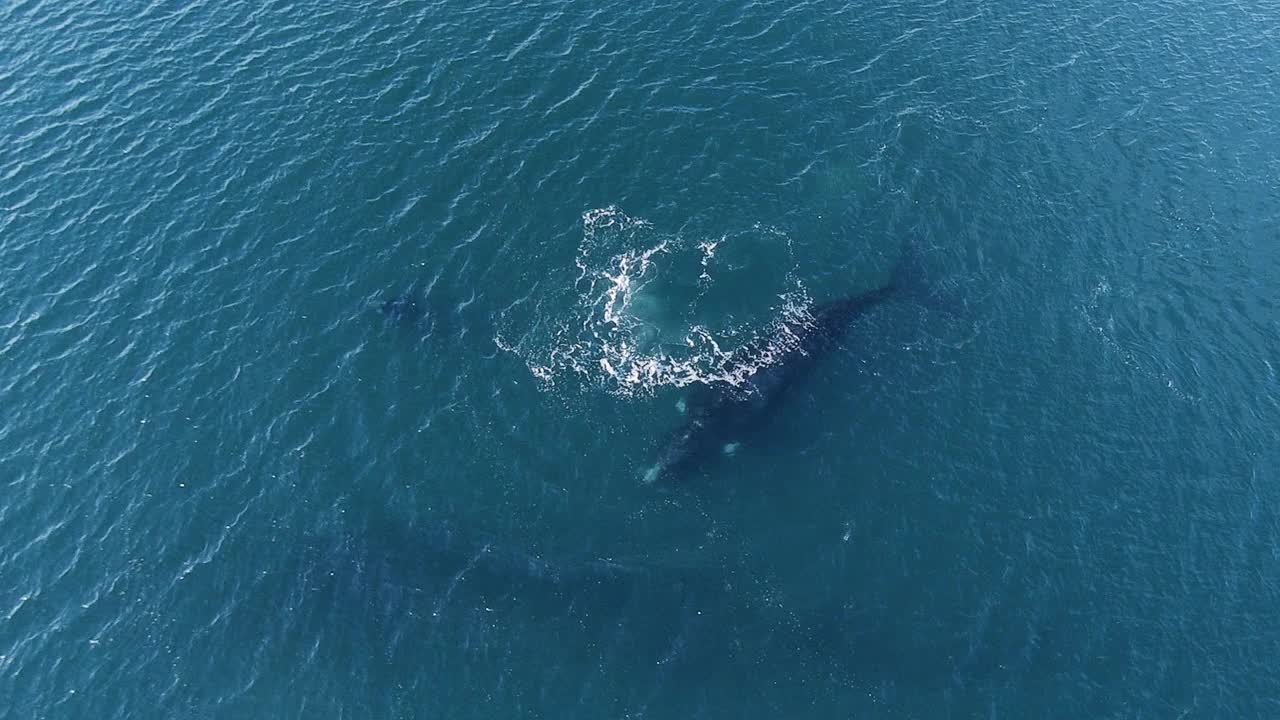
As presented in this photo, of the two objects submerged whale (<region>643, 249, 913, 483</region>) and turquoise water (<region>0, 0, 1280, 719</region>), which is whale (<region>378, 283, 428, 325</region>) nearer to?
turquoise water (<region>0, 0, 1280, 719</region>)

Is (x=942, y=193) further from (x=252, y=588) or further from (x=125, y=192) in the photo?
(x=125, y=192)

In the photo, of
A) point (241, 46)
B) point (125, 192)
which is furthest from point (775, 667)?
point (241, 46)

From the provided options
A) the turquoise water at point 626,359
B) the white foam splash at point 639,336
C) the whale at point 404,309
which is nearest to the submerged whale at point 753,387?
the white foam splash at point 639,336

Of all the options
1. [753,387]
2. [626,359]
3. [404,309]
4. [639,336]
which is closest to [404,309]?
[404,309]

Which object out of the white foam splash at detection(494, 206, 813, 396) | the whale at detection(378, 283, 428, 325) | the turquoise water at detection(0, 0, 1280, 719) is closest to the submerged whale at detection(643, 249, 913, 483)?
the white foam splash at detection(494, 206, 813, 396)

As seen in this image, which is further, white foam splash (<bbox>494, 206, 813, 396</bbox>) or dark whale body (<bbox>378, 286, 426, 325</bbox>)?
dark whale body (<bbox>378, 286, 426, 325</bbox>)

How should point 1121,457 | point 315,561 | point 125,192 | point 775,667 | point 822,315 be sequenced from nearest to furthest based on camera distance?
point 775,667 < point 315,561 < point 1121,457 < point 822,315 < point 125,192

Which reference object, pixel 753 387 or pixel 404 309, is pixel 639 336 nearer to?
pixel 753 387
